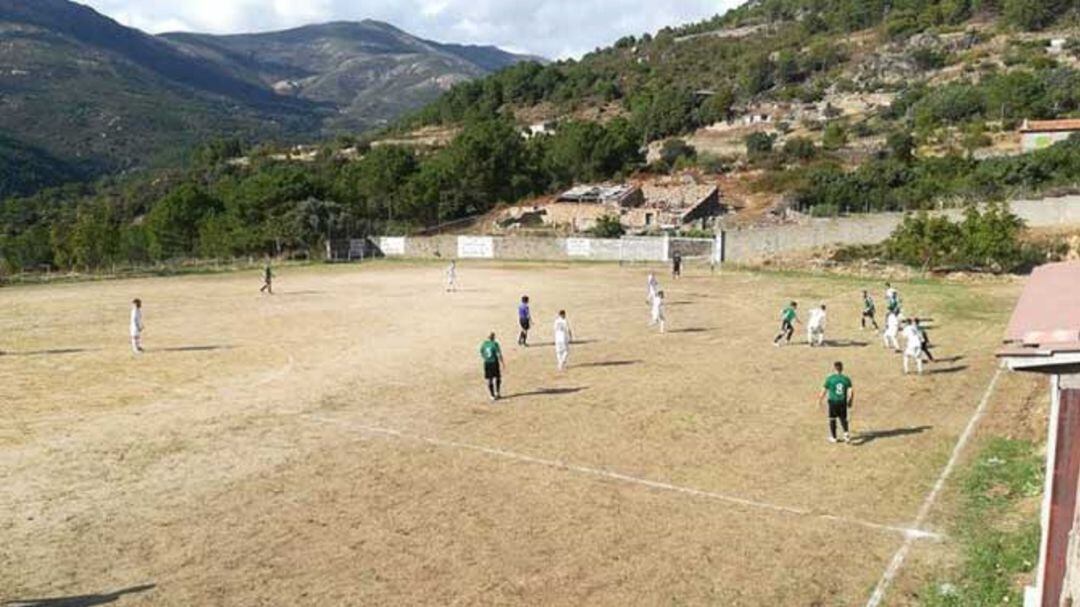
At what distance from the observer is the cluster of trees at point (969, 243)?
141ft

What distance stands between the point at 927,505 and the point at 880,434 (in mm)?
4024

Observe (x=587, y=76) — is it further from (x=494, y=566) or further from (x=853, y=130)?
(x=494, y=566)

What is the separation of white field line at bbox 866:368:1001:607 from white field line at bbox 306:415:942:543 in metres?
0.41

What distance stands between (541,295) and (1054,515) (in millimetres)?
32315

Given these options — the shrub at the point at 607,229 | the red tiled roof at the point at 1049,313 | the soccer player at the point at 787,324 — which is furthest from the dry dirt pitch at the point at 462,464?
the shrub at the point at 607,229

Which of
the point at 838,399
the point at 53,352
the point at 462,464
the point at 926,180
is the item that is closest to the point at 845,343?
the point at 838,399

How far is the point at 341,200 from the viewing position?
3172 inches

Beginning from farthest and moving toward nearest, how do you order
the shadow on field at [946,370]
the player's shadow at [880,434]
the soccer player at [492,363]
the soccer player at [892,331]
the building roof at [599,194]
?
the building roof at [599,194], the soccer player at [892,331], the shadow on field at [946,370], the soccer player at [492,363], the player's shadow at [880,434]

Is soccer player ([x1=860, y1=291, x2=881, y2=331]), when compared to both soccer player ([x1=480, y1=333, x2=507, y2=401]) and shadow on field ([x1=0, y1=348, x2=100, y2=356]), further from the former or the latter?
shadow on field ([x1=0, y1=348, x2=100, y2=356])

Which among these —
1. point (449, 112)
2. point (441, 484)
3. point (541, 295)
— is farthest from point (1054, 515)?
point (449, 112)

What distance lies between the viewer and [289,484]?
15.0m

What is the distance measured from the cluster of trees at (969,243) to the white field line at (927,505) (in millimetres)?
24967

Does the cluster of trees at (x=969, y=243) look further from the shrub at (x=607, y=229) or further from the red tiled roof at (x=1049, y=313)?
the red tiled roof at (x=1049, y=313)

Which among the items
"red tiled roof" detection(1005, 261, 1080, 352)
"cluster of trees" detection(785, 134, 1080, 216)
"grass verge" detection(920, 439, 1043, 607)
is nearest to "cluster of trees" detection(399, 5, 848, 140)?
"cluster of trees" detection(785, 134, 1080, 216)
